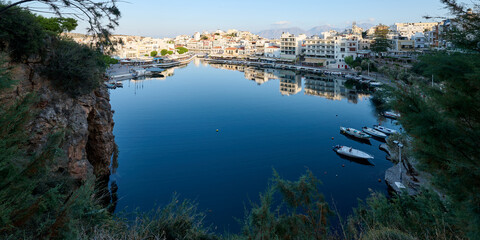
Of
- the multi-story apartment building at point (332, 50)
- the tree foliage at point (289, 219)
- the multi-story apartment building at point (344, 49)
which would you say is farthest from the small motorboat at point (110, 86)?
the multi-story apartment building at point (344, 49)

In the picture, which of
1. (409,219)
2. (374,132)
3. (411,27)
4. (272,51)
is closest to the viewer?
(409,219)

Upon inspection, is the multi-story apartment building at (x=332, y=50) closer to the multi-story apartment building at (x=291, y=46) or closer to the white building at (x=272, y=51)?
the multi-story apartment building at (x=291, y=46)

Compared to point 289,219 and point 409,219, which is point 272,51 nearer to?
point 409,219

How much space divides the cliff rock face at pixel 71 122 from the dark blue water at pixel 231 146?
1.57 meters

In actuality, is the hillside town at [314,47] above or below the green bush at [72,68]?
above

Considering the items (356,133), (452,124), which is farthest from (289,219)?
(356,133)

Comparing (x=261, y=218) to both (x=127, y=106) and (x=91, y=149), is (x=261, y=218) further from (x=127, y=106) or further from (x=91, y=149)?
(x=127, y=106)

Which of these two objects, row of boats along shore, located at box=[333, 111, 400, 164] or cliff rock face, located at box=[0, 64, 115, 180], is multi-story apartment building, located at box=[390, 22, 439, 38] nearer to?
row of boats along shore, located at box=[333, 111, 400, 164]

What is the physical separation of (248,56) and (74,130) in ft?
191

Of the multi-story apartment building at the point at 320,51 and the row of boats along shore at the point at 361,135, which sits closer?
the row of boats along shore at the point at 361,135

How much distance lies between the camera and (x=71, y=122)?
688cm

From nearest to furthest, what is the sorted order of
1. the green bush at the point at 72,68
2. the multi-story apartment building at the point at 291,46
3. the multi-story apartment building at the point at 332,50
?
the green bush at the point at 72,68, the multi-story apartment building at the point at 332,50, the multi-story apartment building at the point at 291,46

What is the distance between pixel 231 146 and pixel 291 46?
132 feet

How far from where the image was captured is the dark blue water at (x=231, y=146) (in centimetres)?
977
